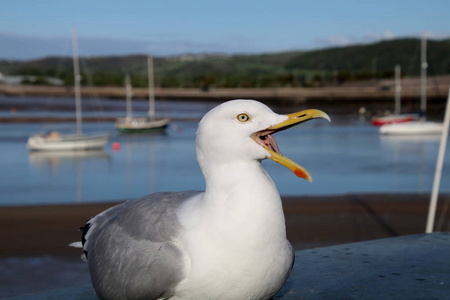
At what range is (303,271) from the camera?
11.8ft

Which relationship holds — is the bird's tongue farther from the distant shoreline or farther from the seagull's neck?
the distant shoreline

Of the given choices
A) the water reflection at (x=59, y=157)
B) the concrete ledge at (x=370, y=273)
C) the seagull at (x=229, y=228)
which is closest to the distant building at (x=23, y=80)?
the water reflection at (x=59, y=157)

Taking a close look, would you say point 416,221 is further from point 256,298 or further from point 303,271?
point 256,298

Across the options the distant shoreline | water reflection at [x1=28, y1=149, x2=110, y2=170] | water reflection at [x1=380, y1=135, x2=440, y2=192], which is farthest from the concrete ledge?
the distant shoreline

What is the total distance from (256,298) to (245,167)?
605 millimetres

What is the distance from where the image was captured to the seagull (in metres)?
2.65

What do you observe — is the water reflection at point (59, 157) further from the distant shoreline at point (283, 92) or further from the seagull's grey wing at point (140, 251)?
the distant shoreline at point (283, 92)

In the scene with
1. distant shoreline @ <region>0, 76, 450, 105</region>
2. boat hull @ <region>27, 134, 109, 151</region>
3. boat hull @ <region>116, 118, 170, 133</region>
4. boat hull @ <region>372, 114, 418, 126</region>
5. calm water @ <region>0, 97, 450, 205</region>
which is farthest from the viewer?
distant shoreline @ <region>0, 76, 450, 105</region>

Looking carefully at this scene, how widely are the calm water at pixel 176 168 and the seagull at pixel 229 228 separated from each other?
14637 millimetres

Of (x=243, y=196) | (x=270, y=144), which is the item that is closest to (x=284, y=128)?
(x=270, y=144)

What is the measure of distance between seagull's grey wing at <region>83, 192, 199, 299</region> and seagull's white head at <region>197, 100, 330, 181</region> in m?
0.43

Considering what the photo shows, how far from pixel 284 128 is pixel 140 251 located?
0.91 m

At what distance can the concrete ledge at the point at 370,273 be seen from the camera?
10.2 feet

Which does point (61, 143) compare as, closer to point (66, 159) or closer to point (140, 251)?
point (66, 159)
